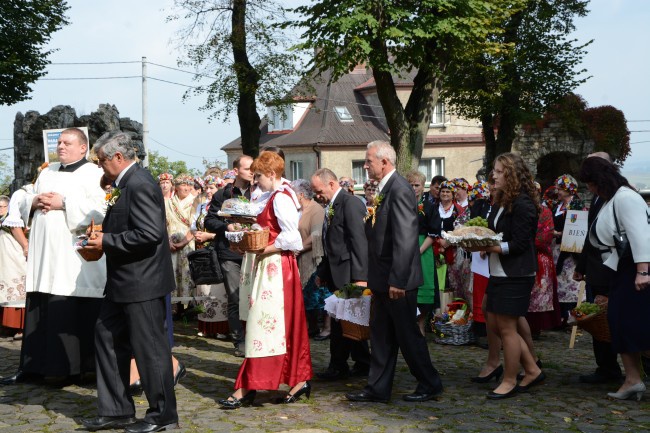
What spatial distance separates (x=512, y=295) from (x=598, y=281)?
0.96 meters

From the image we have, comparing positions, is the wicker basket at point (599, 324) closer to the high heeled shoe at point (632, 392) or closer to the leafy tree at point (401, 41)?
the high heeled shoe at point (632, 392)

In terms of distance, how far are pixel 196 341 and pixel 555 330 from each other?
4843 mm

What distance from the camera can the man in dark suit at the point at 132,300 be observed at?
6.30 meters

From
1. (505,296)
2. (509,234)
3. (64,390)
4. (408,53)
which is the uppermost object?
(408,53)

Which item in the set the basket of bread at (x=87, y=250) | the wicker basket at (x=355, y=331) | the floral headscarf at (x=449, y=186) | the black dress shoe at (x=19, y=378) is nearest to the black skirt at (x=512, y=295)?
the wicker basket at (x=355, y=331)

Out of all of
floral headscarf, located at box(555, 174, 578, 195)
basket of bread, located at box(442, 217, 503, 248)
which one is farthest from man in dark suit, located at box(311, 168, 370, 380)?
floral headscarf, located at box(555, 174, 578, 195)

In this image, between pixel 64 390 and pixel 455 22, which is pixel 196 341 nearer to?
pixel 64 390

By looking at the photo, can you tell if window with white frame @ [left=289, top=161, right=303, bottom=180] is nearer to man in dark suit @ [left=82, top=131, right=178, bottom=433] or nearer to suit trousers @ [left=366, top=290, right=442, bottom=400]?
suit trousers @ [left=366, top=290, right=442, bottom=400]

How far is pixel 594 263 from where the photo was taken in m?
7.96

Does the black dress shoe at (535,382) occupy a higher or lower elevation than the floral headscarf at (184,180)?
lower

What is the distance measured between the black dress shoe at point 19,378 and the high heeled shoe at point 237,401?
6.88ft

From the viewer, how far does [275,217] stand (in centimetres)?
732

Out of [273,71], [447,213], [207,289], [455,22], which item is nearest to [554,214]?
[447,213]

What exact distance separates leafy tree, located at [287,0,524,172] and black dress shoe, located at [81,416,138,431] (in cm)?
1592
